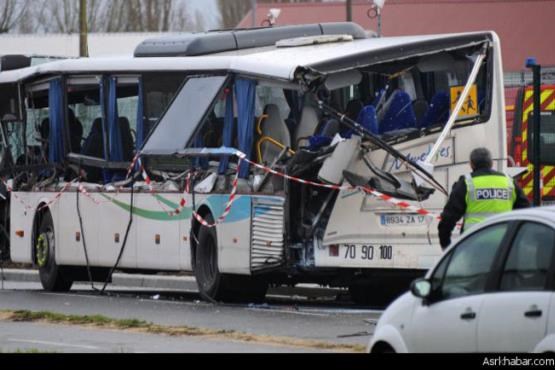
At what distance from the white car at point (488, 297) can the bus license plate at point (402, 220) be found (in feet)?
23.4

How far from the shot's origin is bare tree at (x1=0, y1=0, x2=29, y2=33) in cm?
7350

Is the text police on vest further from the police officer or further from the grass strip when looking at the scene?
the grass strip

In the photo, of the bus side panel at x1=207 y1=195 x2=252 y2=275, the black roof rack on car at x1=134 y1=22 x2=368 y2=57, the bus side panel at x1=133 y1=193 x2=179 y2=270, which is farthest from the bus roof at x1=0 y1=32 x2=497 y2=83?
the bus side panel at x1=133 y1=193 x2=179 y2=270

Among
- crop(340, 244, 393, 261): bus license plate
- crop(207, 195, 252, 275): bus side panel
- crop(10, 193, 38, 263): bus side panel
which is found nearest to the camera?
crop(340, 244, 393, 261): bus license plate

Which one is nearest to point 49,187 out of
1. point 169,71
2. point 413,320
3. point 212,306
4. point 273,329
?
point 169,71

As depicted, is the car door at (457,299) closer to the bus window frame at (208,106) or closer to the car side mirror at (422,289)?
the car side mirror at (422,289)

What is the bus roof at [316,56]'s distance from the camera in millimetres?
17328

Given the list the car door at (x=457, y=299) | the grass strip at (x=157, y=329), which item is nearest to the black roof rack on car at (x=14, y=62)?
the grass strip at (x=157, y=329)

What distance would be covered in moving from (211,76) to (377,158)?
2496 mm

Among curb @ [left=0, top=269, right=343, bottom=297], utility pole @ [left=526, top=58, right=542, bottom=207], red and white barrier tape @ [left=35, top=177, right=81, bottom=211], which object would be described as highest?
utility pole @ [left=526, top=58, right=542, bottom=207]

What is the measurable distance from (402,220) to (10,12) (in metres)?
60.0

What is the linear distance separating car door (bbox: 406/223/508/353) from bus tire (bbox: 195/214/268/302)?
8.80 meters

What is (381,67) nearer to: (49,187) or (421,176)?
(421,176)

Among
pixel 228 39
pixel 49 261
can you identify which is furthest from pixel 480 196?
pixel 49 261
